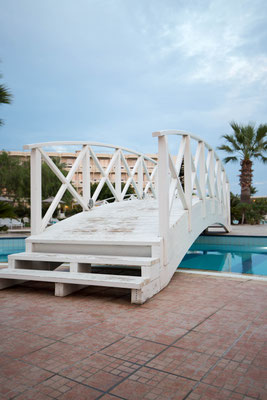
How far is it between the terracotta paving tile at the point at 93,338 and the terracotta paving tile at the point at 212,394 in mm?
1022

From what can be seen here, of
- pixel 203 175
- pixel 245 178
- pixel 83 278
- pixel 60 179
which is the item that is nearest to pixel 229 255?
pixel 203 175

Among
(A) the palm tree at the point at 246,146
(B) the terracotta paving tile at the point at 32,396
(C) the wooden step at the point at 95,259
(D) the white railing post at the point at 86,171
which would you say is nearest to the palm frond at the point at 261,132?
(A) the palm tree at the point at 246,146

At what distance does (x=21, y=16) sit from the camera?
31609 mm

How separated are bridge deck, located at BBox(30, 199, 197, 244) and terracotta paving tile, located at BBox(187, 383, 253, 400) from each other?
115 inches

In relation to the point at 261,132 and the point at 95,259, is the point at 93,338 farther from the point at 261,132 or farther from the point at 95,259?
the point at 261,132

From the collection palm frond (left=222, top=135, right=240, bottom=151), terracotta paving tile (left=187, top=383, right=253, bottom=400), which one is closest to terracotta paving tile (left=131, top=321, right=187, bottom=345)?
terracotta paving tile (left=187, top=383, right=253, bottom=400)

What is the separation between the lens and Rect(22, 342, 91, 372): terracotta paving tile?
2523 mm

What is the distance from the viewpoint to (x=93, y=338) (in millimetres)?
3082

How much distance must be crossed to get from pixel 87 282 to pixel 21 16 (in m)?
Answer: 35.4

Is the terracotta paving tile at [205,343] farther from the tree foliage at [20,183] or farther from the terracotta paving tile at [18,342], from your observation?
the tree foliage at [20,183]

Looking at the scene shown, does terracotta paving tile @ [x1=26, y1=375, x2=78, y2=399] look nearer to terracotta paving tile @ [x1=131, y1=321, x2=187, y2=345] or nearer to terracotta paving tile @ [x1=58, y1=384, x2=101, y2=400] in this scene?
terracotta paving tile @ [x1=58, y1=384, x2=101, y2=400]

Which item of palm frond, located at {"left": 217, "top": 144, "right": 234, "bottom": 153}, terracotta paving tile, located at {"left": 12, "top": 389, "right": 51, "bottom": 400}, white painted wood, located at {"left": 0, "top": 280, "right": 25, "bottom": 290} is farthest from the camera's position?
palm frond, located at {"left": 217, "top": 144, "right": 234, "bottom": 153}

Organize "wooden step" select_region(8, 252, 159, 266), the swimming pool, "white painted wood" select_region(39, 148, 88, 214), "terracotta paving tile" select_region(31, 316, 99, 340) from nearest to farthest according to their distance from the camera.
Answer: "terracotta paving tile" select_region(31, 316, 99, 340) → "wooden step" select_region(8, 252, 159, 266) → "white painted wood" select_region(39, 148, 88, 214) → the swimming pool

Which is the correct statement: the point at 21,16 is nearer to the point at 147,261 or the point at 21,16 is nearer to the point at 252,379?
the point at 147,261
